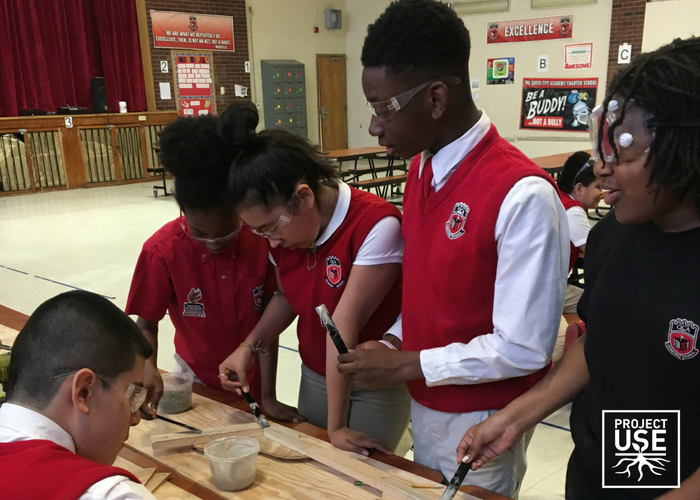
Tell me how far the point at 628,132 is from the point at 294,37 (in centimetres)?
1200

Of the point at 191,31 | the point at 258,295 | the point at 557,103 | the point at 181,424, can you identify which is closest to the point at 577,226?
the point at 258,295

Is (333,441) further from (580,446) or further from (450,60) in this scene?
(450,60)

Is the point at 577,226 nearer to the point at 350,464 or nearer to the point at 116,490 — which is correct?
the point at 350,464

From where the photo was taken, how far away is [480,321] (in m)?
1.19

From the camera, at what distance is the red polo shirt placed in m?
1.66

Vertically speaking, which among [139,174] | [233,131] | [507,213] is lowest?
[139,174]

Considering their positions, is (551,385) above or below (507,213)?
below

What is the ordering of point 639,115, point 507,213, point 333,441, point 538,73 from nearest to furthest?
point 639,115
point 507,213
point 333,441
point 538,73

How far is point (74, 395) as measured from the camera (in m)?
0.91

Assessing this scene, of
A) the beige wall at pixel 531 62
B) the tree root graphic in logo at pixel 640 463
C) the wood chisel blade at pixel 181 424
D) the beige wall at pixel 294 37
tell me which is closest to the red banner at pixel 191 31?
the beige wall at pixel 294 37

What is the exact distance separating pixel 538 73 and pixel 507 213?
1011cm

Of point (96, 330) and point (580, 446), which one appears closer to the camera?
point (96, 330)

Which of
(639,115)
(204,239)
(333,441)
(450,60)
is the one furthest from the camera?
(204,239)

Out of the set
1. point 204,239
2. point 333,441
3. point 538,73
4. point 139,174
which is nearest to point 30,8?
point 139,174
